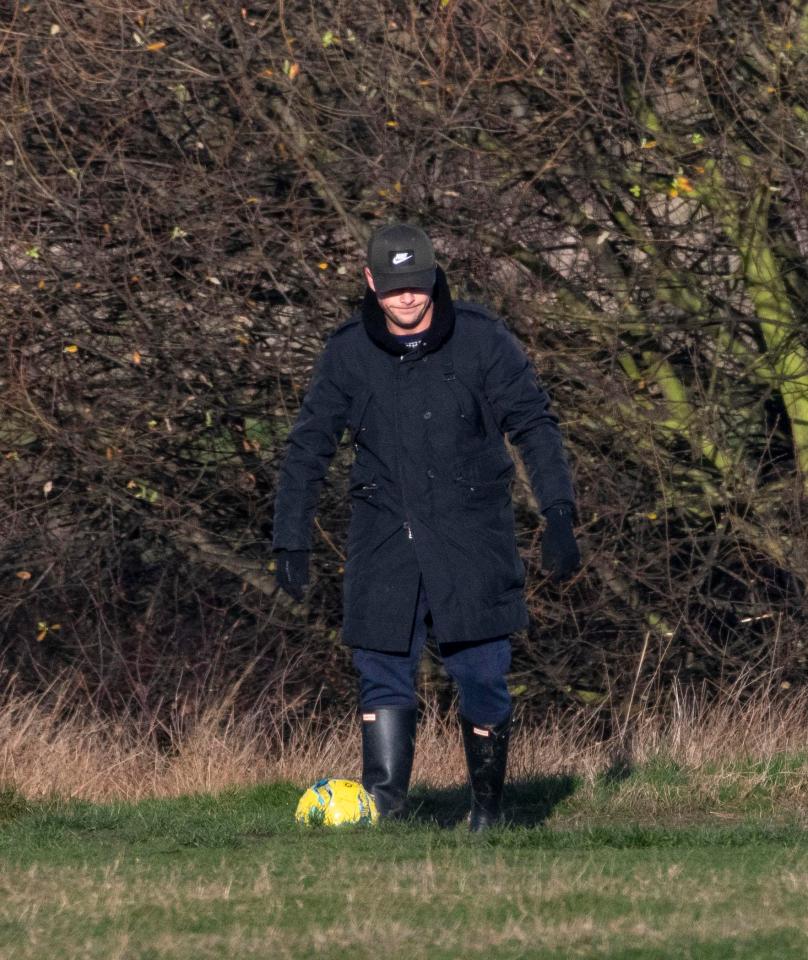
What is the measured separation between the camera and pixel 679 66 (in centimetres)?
824

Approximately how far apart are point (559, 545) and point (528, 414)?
445 millimetres

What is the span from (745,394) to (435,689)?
2.29m

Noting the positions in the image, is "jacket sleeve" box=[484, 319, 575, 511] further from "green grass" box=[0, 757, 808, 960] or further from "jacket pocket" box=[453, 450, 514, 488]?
"green grass" box=[0, 757, 808, 960]

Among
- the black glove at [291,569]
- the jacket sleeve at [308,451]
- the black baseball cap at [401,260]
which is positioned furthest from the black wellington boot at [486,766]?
the black baseball cap at [401,260]

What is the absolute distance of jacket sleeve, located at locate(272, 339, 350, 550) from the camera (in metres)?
5.40

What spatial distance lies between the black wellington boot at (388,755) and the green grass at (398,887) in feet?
0.47

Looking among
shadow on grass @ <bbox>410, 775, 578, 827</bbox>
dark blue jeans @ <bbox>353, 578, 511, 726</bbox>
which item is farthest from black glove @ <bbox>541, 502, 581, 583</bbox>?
shadow on grass @ <bbox>410, 775, 578, 827</bbox>

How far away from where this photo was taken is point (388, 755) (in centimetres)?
A: 540

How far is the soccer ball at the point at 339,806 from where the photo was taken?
5293mm

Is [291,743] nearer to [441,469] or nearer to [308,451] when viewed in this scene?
[308,451]

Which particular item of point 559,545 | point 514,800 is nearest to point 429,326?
point 559,545

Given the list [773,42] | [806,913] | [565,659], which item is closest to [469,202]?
[773,42]

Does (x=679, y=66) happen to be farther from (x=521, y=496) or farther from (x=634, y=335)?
(x=521, y=496)

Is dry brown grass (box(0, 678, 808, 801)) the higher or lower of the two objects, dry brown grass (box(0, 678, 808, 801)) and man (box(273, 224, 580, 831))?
the lower
